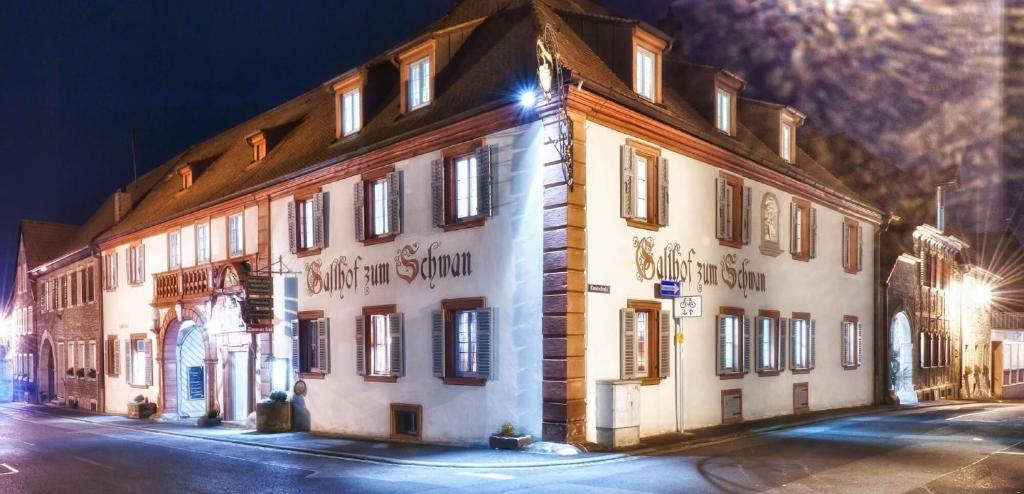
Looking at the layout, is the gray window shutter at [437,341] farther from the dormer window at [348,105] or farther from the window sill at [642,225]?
the dormer window at [348,105]

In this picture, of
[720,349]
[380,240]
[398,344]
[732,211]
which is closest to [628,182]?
[732,211]

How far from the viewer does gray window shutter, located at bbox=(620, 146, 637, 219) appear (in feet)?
54.4

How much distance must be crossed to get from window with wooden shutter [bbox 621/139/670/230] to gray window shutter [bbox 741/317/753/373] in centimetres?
455

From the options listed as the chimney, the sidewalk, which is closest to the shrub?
the sidewalk

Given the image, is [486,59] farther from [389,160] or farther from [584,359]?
[584,359]

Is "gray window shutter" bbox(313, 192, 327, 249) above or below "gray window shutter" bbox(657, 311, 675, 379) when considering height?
above

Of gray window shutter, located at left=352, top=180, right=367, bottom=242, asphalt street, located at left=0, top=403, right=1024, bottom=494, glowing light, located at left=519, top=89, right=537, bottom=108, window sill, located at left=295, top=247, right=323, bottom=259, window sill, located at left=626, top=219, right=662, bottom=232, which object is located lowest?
asphalt street, located at left=0, top=403, right=1024, bottom=494

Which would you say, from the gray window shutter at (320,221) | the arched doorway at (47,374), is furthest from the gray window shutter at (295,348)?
the arched doorway at (47,374)

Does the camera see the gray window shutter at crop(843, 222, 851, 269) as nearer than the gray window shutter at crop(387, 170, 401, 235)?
No

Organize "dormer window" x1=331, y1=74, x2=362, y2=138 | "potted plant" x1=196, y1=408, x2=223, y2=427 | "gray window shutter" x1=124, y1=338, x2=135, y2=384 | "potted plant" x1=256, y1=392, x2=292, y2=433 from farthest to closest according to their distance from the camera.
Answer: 1. "gray window shutter" x1=124, y1=338, x2=135, y2=384
2. "potted plant" x1=196, y1=408, x2=223, y2=427
3. "potted plant" x1=256, y1=392, x2=292, y2=433
4. "dormer window" x1=331, y1=74, x2=362, y2=138

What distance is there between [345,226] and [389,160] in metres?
2.47

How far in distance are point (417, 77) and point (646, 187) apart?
565 centimetres

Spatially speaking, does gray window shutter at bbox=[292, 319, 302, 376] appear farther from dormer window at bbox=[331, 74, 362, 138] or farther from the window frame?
the window frame

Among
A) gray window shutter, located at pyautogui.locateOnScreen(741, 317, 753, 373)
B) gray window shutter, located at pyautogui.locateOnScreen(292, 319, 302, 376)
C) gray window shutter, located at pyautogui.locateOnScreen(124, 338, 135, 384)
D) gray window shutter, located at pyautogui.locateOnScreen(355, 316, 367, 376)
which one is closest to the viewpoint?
gray window shutter, located at pyautogui.locateOnScreen(355, 316, 367, 376)
